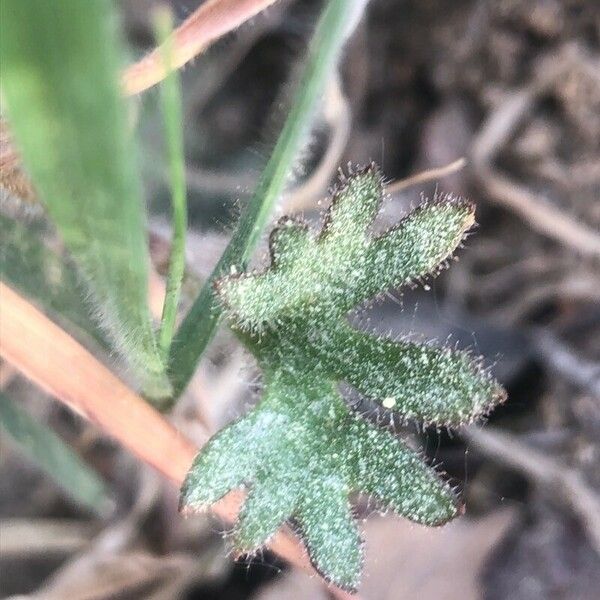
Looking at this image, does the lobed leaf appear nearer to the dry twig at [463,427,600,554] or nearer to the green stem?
the green stem

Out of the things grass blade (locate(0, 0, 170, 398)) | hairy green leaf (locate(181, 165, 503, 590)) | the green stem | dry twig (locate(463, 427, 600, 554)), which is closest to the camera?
grass blade (locate(0, 0, 170, 398))

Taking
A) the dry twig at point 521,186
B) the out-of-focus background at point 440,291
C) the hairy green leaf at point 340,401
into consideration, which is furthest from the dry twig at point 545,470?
the hairy green leaf at point 340,401

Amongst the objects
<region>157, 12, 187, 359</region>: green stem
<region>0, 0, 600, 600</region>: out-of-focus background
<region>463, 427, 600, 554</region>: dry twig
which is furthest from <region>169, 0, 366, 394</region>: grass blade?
<region>463, 427, 600, 554</region>: dry twig

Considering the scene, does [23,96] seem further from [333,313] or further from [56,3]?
[333,313]

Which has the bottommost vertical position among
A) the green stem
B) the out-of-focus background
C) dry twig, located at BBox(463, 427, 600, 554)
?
dry twig, located at BBox(463, 427, 600, 554)

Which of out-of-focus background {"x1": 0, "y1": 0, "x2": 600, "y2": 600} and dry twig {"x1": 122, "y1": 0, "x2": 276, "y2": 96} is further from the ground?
dry twig {"x1": 122, "y1": 0, "x2": 276, "y2": 96}

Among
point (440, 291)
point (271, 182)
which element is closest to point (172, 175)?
point (271, 182)

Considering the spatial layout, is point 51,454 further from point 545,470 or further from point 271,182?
point 545,470
